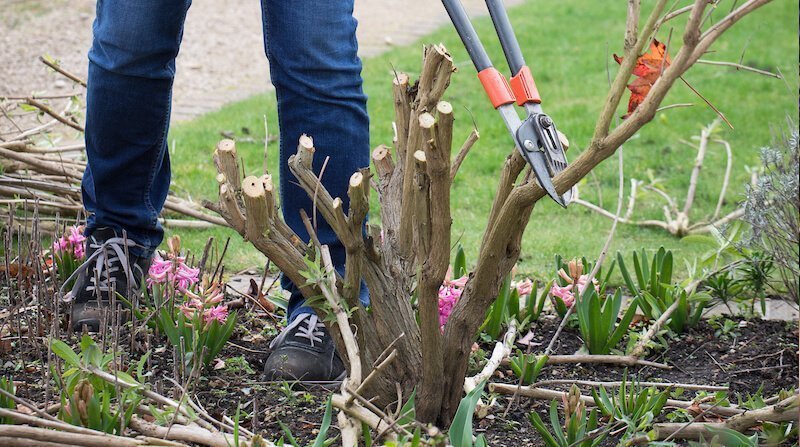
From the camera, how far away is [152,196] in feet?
8.84

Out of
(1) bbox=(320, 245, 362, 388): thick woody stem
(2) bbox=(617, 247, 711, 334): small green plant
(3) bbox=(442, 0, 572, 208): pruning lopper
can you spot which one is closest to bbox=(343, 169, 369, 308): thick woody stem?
(1) bbox=(320, 245, 362, 388): thick woody stem

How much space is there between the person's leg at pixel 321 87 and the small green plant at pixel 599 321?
0.61m

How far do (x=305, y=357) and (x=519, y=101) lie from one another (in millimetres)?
860

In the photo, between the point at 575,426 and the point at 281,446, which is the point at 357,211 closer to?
the point at 281,446

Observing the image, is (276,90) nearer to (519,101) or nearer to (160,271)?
(160,271)

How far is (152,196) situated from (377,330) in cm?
105

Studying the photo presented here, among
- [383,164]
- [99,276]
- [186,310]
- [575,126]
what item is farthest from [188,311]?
[575,126]

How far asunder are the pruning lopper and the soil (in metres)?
0.63

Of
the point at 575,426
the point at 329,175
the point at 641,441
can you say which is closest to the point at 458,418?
the point at 575,426

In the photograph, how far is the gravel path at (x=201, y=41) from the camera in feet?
20.9

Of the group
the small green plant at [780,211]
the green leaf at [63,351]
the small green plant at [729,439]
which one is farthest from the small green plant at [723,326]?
the green leaf at [63,351]

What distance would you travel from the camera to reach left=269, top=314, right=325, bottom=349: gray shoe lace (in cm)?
225

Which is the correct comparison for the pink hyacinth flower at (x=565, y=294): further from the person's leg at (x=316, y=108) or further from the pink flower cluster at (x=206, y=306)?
the pink flower cluster at (x=206, y=306)

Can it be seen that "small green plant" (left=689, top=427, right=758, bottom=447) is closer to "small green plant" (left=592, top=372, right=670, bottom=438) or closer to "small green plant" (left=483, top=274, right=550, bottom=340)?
"small green plant" (left=592, top=372, right=670, bottom=438)
